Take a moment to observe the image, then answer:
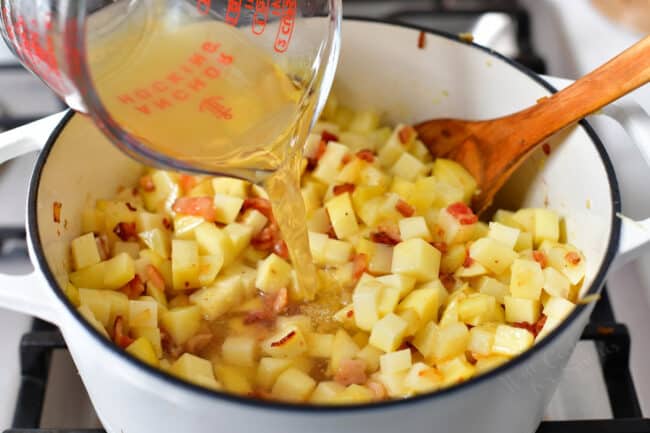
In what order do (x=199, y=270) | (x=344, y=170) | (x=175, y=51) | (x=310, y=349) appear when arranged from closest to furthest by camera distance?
(x=175, y=51) < (x=310, y=349) < (x=199, y=270) < (x=344, y=170)

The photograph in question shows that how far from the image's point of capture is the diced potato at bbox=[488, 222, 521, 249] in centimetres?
151

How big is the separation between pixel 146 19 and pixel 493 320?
29.7 inches

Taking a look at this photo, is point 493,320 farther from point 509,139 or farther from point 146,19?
point 146,19

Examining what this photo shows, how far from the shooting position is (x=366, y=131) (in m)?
1.82

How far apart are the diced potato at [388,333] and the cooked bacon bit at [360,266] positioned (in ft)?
0.51

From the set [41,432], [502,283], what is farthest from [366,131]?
[41,432]

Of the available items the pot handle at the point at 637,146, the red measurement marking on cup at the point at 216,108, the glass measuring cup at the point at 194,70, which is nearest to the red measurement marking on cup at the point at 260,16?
the glass measuring cup at the point at 194,70

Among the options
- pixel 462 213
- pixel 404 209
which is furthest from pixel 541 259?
pixel 404 209

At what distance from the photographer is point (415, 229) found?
153 cm

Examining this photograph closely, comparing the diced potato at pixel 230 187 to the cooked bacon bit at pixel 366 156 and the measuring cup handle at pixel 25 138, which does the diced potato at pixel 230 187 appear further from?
the measuring cup handle at pixel 25 138

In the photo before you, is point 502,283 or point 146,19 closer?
point 146,19

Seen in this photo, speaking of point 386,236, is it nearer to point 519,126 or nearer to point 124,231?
point 519,126

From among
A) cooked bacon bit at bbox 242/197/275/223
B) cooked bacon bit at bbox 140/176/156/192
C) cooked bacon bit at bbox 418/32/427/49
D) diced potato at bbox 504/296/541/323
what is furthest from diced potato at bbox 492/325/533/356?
cooked bacon bit at bbox 140/176/156/192

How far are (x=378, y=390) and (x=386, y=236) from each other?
13.8 inches
